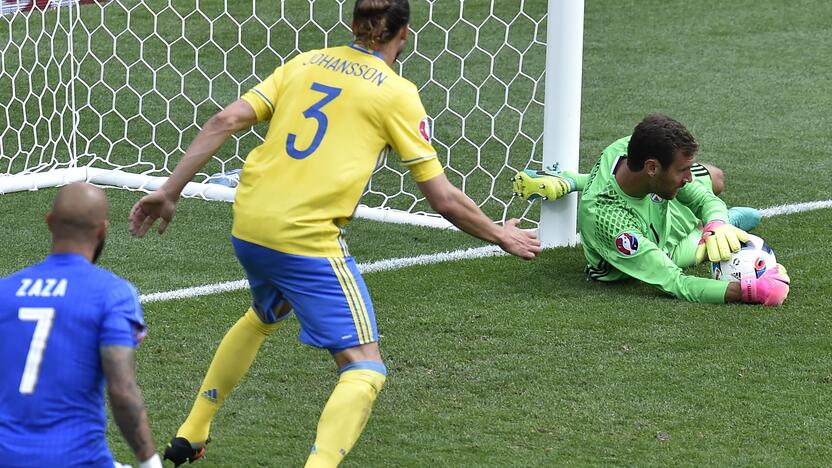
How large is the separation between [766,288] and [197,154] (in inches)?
Result: 108

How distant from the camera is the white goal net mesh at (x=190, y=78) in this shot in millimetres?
8664

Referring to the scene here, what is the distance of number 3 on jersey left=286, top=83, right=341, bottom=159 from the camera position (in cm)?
372

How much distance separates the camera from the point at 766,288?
5504 mm

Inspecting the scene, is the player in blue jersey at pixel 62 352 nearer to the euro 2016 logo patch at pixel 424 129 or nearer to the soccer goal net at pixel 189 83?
the euro 2016 logo patch at pixel 424 129

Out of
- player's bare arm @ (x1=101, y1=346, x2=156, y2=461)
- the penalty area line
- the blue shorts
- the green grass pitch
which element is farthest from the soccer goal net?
player's bare arm @ (x1=101, y1=346, x2=156, y2=461)

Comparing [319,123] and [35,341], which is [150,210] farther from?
[35,341]

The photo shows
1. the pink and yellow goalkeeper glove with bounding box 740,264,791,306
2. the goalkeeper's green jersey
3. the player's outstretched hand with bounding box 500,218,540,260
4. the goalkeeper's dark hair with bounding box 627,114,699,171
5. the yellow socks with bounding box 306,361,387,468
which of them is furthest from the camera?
the goalkeeper's green jersey

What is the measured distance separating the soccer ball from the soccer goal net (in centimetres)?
238

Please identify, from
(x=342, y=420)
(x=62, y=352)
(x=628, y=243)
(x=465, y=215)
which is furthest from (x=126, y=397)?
(x=628, y=243)

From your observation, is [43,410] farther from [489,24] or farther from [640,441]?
[489,24]

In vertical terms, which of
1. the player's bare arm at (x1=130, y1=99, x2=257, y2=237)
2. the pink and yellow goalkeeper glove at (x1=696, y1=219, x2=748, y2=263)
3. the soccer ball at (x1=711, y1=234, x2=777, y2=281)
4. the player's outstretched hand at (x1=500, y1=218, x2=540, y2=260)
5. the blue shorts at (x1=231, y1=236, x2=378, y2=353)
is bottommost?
the soccer ball at (x1=711, y1=234, x2=777, y2=281)

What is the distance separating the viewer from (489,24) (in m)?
11.1

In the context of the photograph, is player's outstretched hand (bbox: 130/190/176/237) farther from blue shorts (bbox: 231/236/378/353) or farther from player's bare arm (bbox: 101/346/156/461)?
player's bare arm (bbox: 101/346/156/461)

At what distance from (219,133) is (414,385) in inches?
55.7
